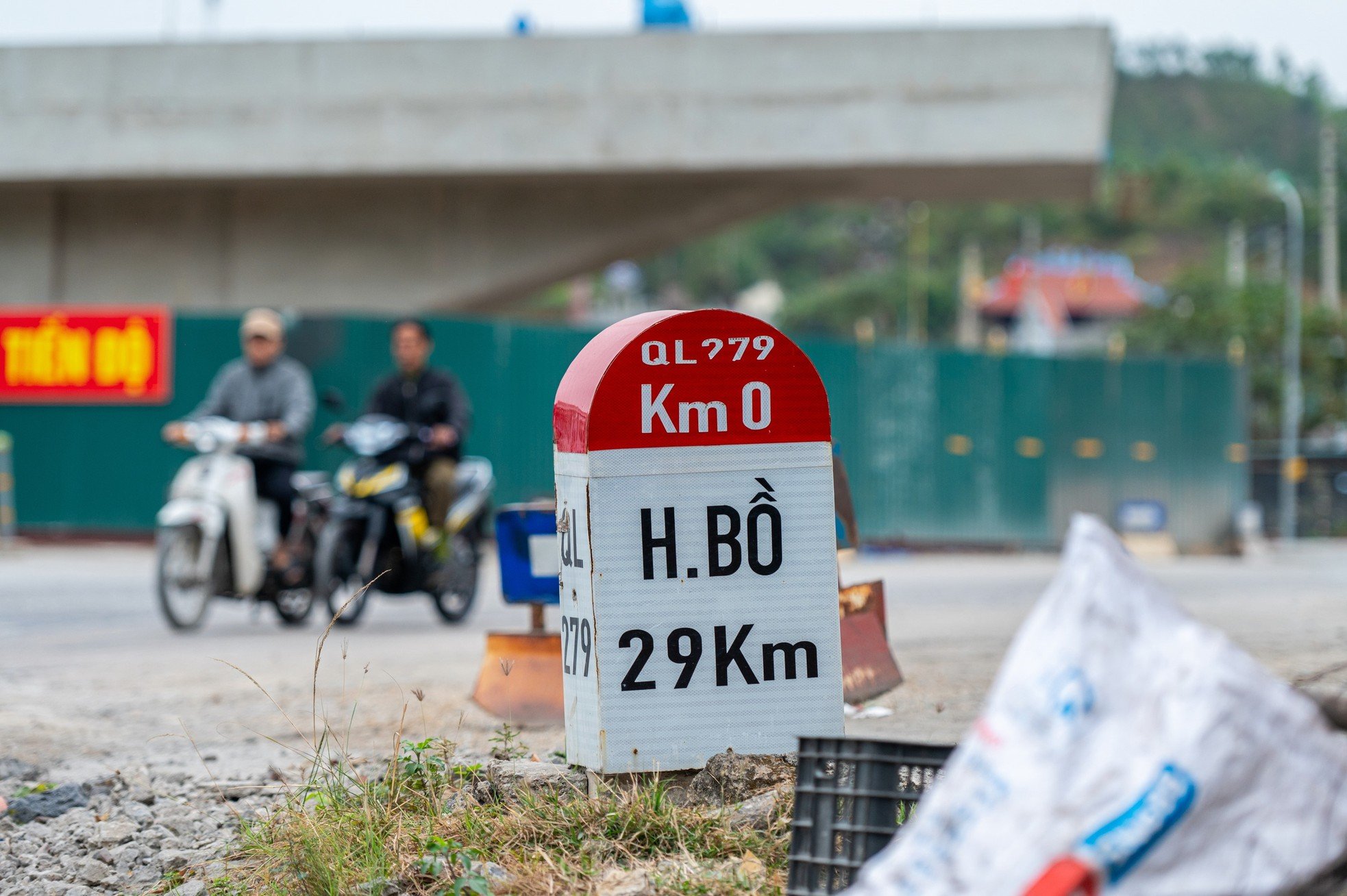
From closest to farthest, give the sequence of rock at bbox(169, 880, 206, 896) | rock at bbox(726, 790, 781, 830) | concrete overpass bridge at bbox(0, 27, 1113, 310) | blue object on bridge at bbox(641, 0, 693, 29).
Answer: rock at bbox(726, 790, 781, 830) < rock at bbox(169, 880, 206, 896) < concrete overpass bridge at bbox(0, 27, 1113, 310) < blue object on bridge at bbox(641, 0, 693, 29)

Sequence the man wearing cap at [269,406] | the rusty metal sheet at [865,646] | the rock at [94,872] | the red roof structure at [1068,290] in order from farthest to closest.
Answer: the red roof structure at [1068,290]
the man wearing cap at [269,406]
the rusty metal sheet at [865,646]
the rock at [94,872]

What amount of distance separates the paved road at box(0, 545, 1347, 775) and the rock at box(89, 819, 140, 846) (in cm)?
26

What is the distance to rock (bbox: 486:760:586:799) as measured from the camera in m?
3.67

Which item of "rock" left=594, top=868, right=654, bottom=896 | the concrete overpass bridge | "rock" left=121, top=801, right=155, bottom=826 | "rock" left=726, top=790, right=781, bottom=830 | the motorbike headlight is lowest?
"rock" left=121, top=801, right=155, bottom=826

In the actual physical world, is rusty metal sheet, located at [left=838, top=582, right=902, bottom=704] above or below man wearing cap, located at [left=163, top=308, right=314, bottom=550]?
below

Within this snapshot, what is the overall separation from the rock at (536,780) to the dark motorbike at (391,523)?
18.0ft

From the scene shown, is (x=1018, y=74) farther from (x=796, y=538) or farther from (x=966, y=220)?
(x=966, y=220)

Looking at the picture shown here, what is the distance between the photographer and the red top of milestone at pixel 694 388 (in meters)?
3.67

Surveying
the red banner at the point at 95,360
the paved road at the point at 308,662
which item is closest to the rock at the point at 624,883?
the paved road at the point at 308,662

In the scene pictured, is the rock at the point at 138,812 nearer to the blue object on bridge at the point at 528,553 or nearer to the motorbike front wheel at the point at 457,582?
the blue object on bridge at the point at 528,553

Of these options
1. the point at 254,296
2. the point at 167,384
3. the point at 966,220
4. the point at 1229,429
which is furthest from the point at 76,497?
the point at 966,220

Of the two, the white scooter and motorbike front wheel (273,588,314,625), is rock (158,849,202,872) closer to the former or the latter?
the white scooter

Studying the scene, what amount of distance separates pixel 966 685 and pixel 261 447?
477 centimetres

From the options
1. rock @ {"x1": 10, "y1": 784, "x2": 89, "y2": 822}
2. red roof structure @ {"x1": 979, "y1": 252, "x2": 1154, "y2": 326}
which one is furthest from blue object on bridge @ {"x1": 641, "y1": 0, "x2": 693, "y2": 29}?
red roof structure @ {"x1": 979, "y1": 252, "x2": 1154, "y2": 326}
